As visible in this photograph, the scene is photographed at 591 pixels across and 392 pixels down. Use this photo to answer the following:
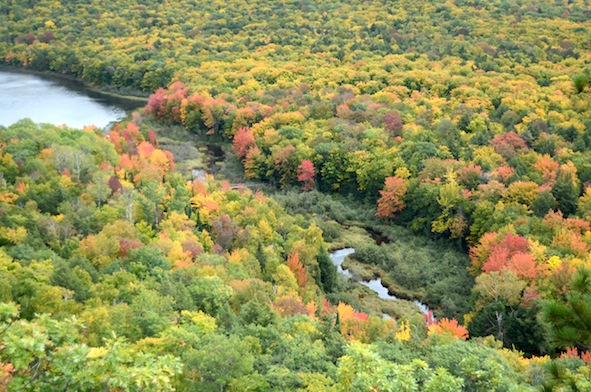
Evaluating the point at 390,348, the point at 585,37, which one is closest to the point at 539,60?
the point at 585,37

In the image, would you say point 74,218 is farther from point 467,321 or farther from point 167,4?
point 167,4

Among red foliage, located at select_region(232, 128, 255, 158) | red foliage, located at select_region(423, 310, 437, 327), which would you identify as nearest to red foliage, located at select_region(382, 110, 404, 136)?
red foliage, located at select_region(232, 128, 255, 158)

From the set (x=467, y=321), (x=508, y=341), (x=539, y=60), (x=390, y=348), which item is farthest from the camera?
(x=539, y=60)

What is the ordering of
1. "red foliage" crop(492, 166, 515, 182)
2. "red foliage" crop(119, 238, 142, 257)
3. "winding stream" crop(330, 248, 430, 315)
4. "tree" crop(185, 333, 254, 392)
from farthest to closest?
1. "red foliage" crop(492, 166, 515, 182)
2. "winding stream" crop(330, 248, 430, 315)
3. "red foliage" crop(119, 238, 142, 257)
4. "tree" crop(185, 333, 254, 392)

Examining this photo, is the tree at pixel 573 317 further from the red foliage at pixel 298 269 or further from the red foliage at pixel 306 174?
the red foliage at pixel 306 174

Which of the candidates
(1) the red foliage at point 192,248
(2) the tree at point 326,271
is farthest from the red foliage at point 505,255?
(1) the red foliage at point 192,248

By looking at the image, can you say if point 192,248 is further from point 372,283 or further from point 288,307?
point 372,283

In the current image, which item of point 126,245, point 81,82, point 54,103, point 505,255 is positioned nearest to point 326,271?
A: point 505,255

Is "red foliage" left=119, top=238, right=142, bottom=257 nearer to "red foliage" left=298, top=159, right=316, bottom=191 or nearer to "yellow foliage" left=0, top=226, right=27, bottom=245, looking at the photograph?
"yellow foliage" left=0, top=226, right=27, bottom=245
